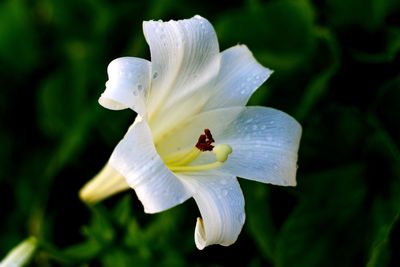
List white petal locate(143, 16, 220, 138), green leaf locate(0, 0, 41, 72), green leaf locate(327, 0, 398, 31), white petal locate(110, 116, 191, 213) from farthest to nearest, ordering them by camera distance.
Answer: green leaf locate(0, 0, 41, 72) → green leaf locate(327, 0, 398, 31) → white petal locate(143, 16, 220, 138) → white petal locate(110, 116, 191, 213)

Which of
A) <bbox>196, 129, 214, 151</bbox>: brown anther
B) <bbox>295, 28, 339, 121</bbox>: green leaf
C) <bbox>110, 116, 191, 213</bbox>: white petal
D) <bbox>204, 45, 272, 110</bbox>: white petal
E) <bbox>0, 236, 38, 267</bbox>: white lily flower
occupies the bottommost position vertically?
<bbox>0, 236, 38, 267</bbox>: white lily flower

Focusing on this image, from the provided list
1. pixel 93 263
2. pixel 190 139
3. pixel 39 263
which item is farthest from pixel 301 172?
pixel 39 263

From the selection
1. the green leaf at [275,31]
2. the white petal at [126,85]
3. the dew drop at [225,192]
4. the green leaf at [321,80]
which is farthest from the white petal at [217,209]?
the green leaf at [275,31]

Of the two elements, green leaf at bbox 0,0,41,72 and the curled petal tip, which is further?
green leaf at bbox 0,0,41,72

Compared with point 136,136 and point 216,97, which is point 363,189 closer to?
point 216,97

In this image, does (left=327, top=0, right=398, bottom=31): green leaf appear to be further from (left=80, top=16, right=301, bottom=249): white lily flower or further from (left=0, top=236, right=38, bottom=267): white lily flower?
(left=0, top=236, right=38, bottom=267): white lily flower

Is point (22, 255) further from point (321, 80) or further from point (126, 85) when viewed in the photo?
point (321, 80)

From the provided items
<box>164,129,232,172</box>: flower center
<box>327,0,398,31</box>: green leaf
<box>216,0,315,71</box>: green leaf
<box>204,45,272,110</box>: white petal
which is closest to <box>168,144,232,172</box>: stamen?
<box>164,129,232,172</box>: flower center
